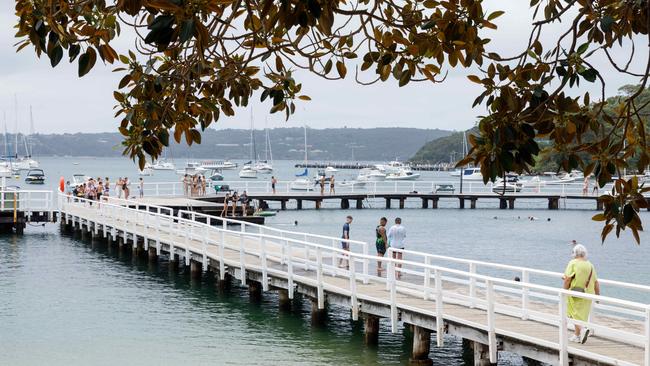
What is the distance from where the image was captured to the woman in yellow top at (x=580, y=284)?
48.5 feet

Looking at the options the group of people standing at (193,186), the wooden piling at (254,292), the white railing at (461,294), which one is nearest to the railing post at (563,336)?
the white railing at (461,294)

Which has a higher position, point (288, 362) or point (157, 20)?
point (157, 20)

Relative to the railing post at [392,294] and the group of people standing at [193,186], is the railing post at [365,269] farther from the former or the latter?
the group of people standing at [193,186]

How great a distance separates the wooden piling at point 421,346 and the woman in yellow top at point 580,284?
13.8 ft

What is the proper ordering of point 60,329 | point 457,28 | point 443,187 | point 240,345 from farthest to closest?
point 443,187
point 60,329
point 240,345
point 457,28

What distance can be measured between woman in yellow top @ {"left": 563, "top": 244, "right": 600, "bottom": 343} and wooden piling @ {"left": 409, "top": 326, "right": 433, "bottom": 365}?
13.8 ft

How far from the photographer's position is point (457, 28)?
707cm

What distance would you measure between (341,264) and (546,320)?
1098cm

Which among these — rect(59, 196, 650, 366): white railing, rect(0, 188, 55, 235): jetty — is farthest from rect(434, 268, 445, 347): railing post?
rect(0, 188, 55, 235): jetty

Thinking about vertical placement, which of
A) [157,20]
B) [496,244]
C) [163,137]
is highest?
[157,20]

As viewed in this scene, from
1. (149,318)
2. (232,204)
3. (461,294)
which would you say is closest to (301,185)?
(232,204)

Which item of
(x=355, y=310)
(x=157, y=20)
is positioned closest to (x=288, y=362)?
(x=355, y=310)

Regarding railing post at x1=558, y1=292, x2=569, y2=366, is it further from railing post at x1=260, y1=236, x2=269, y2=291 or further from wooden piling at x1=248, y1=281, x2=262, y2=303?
wooden piling at x1=248, y1=281, x2=262, y2=303

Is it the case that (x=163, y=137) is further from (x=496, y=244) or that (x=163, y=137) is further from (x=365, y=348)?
(x=496, y=244)
